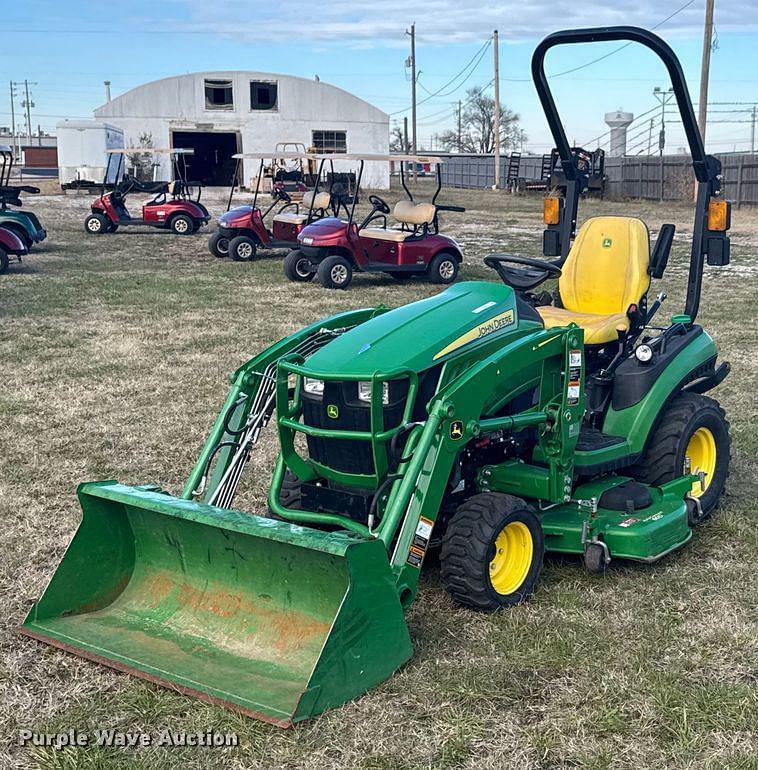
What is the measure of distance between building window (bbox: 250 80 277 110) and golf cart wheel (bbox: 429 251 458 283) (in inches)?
1028

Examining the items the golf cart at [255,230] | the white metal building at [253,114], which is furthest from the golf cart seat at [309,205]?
the white metal building at [253,114]

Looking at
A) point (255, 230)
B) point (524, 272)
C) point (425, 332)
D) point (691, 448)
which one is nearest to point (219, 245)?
point (255, 230)

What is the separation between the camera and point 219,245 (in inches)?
698

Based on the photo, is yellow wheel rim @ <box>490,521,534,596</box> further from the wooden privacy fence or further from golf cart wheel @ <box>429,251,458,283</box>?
the wooden privacy fence

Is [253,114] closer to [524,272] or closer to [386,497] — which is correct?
[524,272]

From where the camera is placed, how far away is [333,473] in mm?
4027

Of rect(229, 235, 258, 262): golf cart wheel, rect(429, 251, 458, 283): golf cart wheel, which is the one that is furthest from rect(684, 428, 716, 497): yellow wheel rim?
rect(229, 235, 258, 262): golf cart wheel

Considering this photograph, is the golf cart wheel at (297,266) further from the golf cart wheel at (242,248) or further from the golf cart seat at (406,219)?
the golf cart wheel at (242,248)

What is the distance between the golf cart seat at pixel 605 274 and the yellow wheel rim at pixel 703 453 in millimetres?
644

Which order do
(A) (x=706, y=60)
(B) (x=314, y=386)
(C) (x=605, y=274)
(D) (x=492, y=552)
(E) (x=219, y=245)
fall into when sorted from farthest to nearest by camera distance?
1. (A) (x=706, y=60)
2. (E) (x=219, y=245)
3. (C) (x=605, y=274)
4. (B) (x=314, y=386)
5. (D) (x=492, y=552)

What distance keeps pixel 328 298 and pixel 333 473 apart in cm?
949

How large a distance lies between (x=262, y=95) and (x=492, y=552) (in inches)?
1470

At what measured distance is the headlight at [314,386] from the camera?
3.97 metres

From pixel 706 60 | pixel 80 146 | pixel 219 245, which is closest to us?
pixel 219 245
